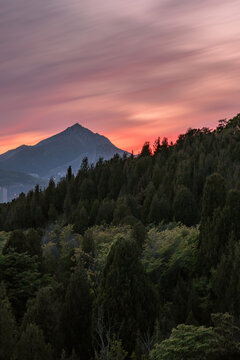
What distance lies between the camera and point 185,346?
19.4 metres

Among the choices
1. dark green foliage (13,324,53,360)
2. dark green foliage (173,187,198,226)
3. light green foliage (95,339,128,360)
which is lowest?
light green foliage (95,339,128,360)

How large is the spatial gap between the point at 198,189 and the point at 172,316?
58.8 metres

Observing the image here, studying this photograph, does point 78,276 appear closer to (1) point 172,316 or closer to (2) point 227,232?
(1) point 172,316

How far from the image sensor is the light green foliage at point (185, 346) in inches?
742

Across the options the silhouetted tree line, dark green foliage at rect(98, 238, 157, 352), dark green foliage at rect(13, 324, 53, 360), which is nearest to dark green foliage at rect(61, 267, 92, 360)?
dark green foliage at rect(98, 238, 157, 352)

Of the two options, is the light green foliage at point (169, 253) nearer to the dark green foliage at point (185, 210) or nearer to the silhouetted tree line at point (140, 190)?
the silhouetted tree line at point (140, 190)

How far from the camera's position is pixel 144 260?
127ft

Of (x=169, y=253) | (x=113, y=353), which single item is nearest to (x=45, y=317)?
(x=113, y=353)

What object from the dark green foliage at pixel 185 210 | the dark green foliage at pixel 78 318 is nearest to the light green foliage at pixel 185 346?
the dark green foliage at pixel 78 318

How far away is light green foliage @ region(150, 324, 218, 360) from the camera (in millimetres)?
18859

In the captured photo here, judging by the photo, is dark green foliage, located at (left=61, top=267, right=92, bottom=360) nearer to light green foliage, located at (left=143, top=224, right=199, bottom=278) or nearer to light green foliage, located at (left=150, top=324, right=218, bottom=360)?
light green foliage, located at (left=150, top=324, right=218, bottom=360)

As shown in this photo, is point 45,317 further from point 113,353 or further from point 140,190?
point 140,190

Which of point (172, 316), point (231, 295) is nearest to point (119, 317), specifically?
point (172, 316)

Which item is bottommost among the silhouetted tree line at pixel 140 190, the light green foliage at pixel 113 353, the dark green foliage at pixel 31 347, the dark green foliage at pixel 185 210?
the light green foliage at pixel 113 353
